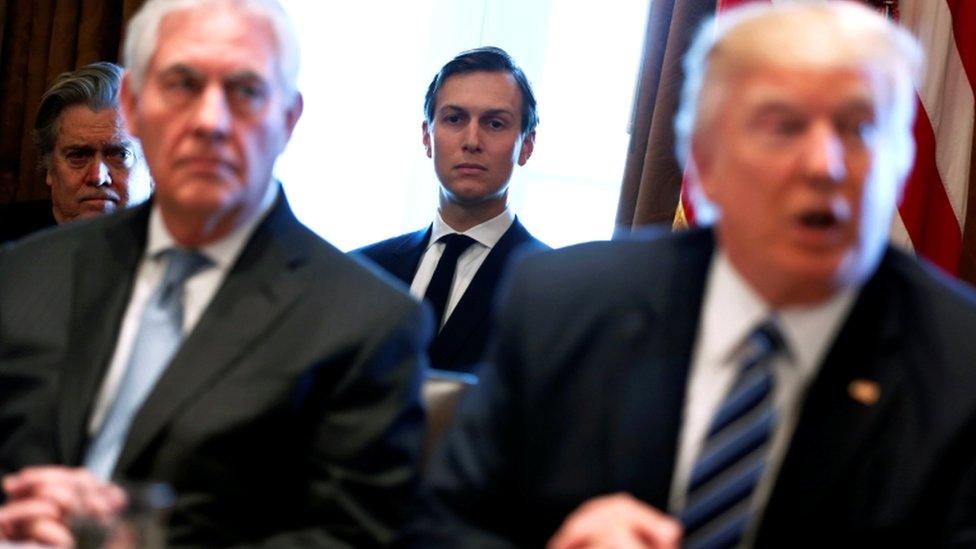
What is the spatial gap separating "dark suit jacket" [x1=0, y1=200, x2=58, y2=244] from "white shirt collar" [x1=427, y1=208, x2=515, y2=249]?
3.68ft

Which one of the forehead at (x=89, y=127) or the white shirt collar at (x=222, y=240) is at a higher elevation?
the forehead at (x=89, y=127)

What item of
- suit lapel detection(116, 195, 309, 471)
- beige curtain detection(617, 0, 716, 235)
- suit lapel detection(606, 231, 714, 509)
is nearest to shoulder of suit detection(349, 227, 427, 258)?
beige curtain detection(617, 0, 716, 235)

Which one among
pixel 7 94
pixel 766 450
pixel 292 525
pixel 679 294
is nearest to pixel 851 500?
pixel 766 450

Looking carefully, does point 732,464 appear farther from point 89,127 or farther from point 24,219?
point 24,219

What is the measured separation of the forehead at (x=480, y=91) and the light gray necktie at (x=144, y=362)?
7.02 ft

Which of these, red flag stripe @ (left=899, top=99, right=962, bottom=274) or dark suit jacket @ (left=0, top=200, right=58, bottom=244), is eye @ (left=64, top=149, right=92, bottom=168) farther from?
red flag stripe @ (left=899, top=99, right=962, bottom=274)

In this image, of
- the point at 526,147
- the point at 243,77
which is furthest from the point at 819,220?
the point at 526,147

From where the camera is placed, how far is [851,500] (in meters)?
1.72

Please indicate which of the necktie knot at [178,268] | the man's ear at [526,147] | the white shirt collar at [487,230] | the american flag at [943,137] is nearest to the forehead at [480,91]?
the man's ear at [526,147]

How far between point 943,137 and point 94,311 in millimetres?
2555

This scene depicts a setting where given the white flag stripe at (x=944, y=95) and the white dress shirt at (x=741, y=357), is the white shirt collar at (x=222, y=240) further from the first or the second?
the white flag stripe at (x=944, y=95)

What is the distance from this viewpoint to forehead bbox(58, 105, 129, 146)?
3.85 meters

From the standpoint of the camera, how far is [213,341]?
6.61 ft

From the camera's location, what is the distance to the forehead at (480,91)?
4.17 m
